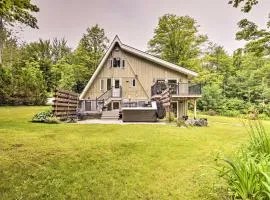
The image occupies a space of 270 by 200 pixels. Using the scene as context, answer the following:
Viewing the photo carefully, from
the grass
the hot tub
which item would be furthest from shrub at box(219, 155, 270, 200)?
the hot tub

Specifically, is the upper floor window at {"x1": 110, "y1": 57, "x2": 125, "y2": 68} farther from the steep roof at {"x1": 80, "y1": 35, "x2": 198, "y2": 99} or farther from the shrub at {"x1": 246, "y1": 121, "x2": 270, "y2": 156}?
the shrub at {"x1": 246, "y1": 121, "x2": 270, "y2": 156}

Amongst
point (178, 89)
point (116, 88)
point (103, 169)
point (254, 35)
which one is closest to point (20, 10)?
point (103, 169)

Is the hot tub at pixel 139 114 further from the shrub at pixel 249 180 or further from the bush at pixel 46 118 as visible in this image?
the shrub at pixel 249 180

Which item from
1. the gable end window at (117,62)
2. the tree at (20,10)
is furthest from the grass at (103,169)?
the gable end window at (117,62)

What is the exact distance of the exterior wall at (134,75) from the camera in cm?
2284

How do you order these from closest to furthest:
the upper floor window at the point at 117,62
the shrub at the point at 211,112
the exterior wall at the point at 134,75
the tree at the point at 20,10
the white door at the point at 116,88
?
the tree at the point at 20,10, the white door at the point at 116,88, the exterior wall at the point at 134,75, the upper floor window at the point at 117,62, the shrub at the point at 211,112

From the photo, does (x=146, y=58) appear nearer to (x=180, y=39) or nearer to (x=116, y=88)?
(x=116, y=88)

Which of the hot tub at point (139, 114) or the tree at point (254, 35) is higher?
the tree at point (254, 35)

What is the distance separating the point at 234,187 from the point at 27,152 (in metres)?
4.18

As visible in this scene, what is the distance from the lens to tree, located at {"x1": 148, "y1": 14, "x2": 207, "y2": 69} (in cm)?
2947

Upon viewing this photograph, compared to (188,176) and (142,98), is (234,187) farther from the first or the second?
(142,98)

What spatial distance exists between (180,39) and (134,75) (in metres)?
9.90

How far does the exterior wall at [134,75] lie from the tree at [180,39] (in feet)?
23.0

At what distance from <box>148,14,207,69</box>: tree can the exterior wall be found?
7.01m
